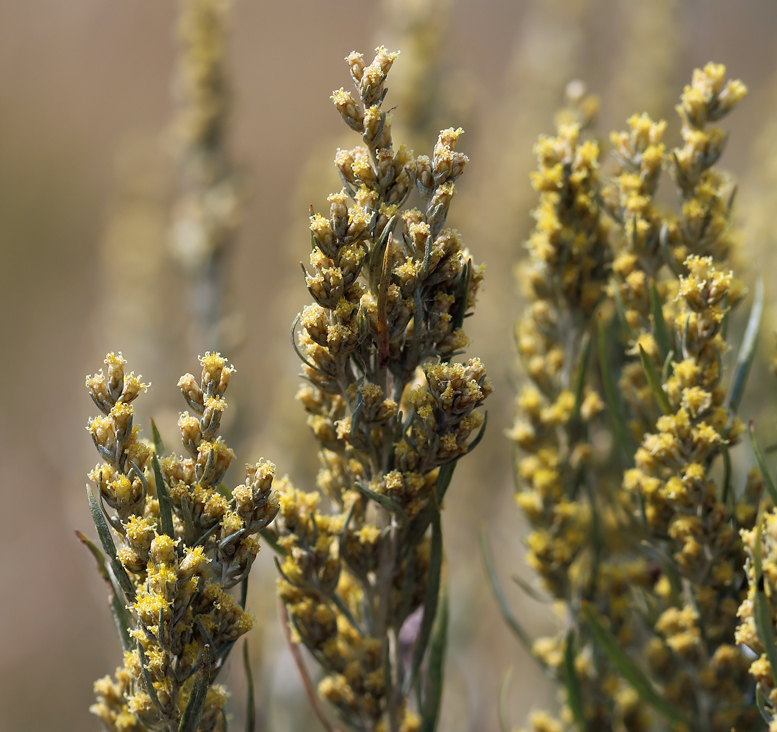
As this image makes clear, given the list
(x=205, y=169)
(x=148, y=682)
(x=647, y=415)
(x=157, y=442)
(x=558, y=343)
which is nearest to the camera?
(x=148, y=682)

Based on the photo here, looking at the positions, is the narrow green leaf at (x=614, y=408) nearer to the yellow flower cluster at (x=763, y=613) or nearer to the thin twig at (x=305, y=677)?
the yellow flower cluster at (x=763, y=613)

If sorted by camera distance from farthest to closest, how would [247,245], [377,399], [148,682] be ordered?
[247,245] < [377,399] < [148,682]

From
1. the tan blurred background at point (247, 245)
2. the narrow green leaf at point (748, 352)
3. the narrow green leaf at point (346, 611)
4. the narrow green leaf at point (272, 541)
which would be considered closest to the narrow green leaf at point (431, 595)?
the narrow green leaf at point (346, 611)

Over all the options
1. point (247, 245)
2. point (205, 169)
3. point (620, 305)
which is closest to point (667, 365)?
point (620, 305)

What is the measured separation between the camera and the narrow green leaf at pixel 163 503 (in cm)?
115

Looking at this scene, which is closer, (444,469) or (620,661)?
(444,469)

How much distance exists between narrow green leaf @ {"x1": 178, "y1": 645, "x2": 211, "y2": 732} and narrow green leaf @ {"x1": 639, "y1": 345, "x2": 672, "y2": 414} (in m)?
0.91

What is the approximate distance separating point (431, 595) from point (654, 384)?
23.2 inches

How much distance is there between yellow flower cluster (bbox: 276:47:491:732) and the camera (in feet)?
3.95

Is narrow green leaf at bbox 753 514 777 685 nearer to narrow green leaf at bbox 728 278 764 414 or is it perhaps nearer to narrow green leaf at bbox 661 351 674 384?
narrow green leaf at bbox 661 351 674 384

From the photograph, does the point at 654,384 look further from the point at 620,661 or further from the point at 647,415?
the point at 620,661

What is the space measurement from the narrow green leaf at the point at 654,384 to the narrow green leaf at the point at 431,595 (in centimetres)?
48

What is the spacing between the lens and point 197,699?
1.12 metres

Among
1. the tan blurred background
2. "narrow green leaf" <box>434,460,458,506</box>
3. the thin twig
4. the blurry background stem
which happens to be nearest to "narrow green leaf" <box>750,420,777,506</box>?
"narrow green leaf" <box>434,460,458,506</box>
